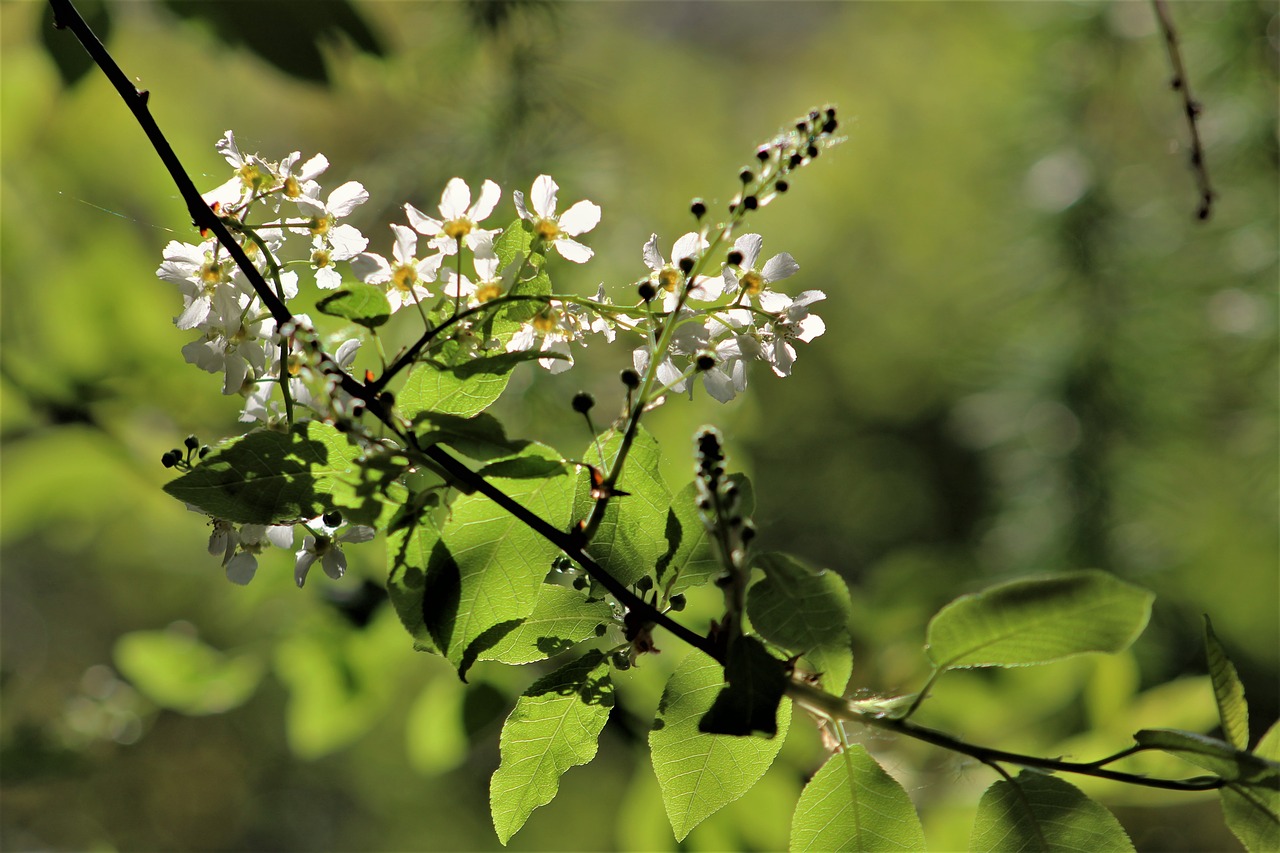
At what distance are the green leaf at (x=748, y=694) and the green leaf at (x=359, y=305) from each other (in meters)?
0.15

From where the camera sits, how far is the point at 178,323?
0.31 metres

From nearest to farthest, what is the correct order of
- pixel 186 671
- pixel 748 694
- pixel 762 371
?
pixel 748 694 < pixel 186 671 < pixel 762 371

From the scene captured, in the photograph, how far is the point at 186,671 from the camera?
2.63ft

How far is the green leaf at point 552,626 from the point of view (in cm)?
31

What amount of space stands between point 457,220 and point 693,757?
195 mm

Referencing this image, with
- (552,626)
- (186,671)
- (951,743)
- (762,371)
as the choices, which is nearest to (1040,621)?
(951,743)

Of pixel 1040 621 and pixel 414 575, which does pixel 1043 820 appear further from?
pixel 414 575

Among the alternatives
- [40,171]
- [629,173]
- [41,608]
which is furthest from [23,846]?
[629,173]

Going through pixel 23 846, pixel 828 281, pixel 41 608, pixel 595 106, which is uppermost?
pixel 828 281

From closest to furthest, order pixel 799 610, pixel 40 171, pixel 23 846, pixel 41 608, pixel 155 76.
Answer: pixel 799 610
pixel 40 171
pixel 155 76
pixel 23 846
pixel 41 608

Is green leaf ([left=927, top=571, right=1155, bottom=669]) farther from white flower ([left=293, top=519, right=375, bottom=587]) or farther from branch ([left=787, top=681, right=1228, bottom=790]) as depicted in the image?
white flower ([left=293, top=519, right=375, bottom=587])

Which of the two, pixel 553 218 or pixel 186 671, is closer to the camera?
pixel 553 218

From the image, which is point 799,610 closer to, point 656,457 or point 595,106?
point 656,457

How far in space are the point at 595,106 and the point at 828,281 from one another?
1.08 meters
